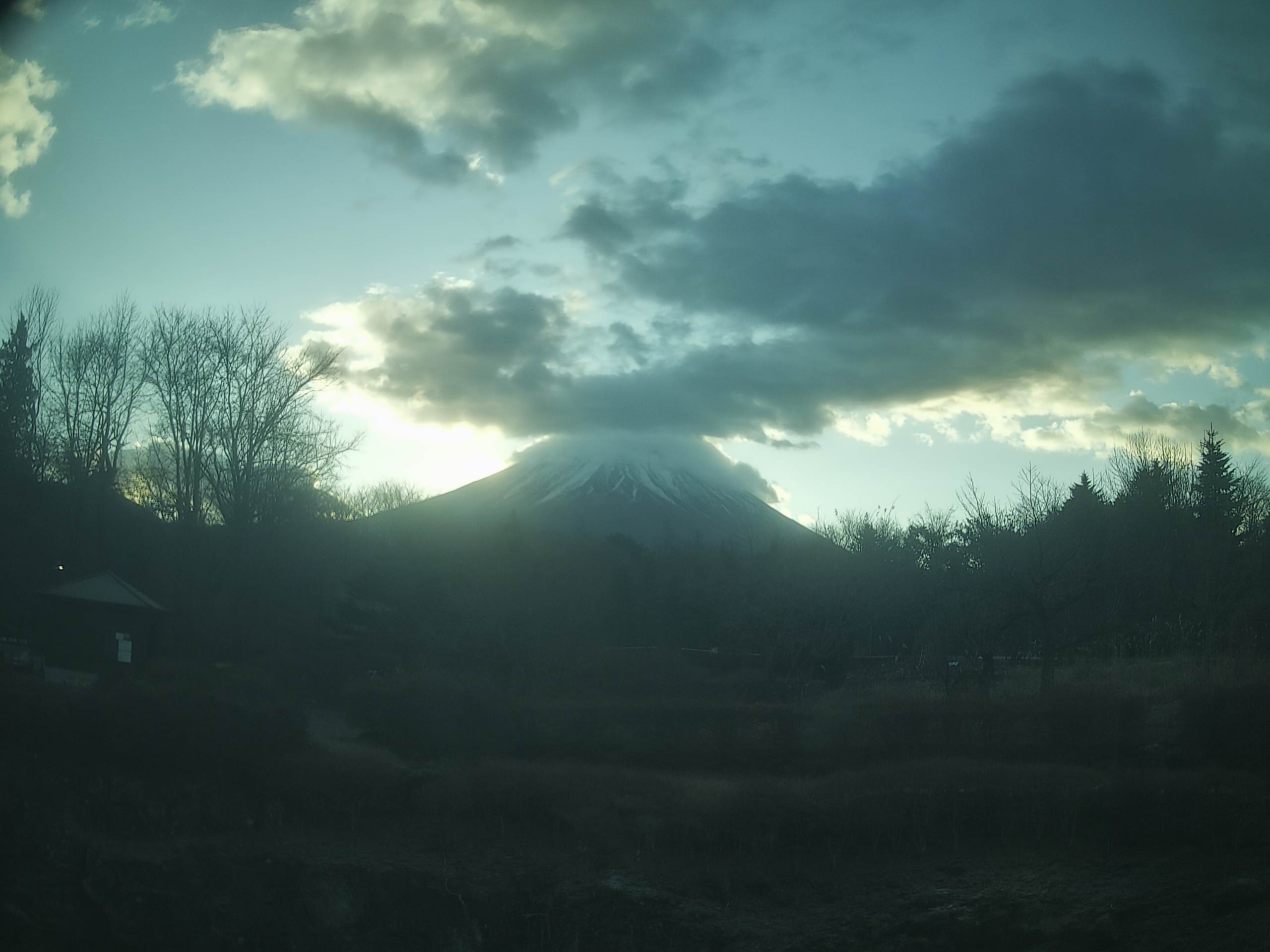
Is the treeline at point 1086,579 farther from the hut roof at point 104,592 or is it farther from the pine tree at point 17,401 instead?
the pine tree at point 17,401

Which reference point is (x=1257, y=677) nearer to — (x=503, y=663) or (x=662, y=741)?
(x=662, y=741)

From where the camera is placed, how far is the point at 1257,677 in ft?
62.8

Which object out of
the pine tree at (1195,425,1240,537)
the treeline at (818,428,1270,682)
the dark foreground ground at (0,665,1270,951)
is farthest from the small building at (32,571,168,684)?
the pine tree at (1195,425,1240,537)

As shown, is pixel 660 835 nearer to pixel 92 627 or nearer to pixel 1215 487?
pixel 92 627

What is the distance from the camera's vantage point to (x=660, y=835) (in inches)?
717

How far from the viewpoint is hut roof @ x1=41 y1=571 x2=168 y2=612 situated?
30.2m

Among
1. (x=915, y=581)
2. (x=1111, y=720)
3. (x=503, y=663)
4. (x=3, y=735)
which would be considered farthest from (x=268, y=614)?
(x=1111, y=720)

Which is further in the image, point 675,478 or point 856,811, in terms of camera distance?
point 675,478

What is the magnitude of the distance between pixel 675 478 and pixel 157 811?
11786 centimetres

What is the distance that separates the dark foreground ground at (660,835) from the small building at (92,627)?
1002cm

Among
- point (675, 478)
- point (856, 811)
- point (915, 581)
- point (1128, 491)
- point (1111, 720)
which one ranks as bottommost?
point (856, 811)

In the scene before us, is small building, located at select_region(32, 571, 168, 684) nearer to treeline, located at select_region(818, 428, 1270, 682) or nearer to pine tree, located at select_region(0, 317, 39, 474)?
pine tree, located at select_region(0, 317, 39, 474)

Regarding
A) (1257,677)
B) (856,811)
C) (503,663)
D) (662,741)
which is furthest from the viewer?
(503,663)

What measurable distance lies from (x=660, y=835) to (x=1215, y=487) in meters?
38.4
